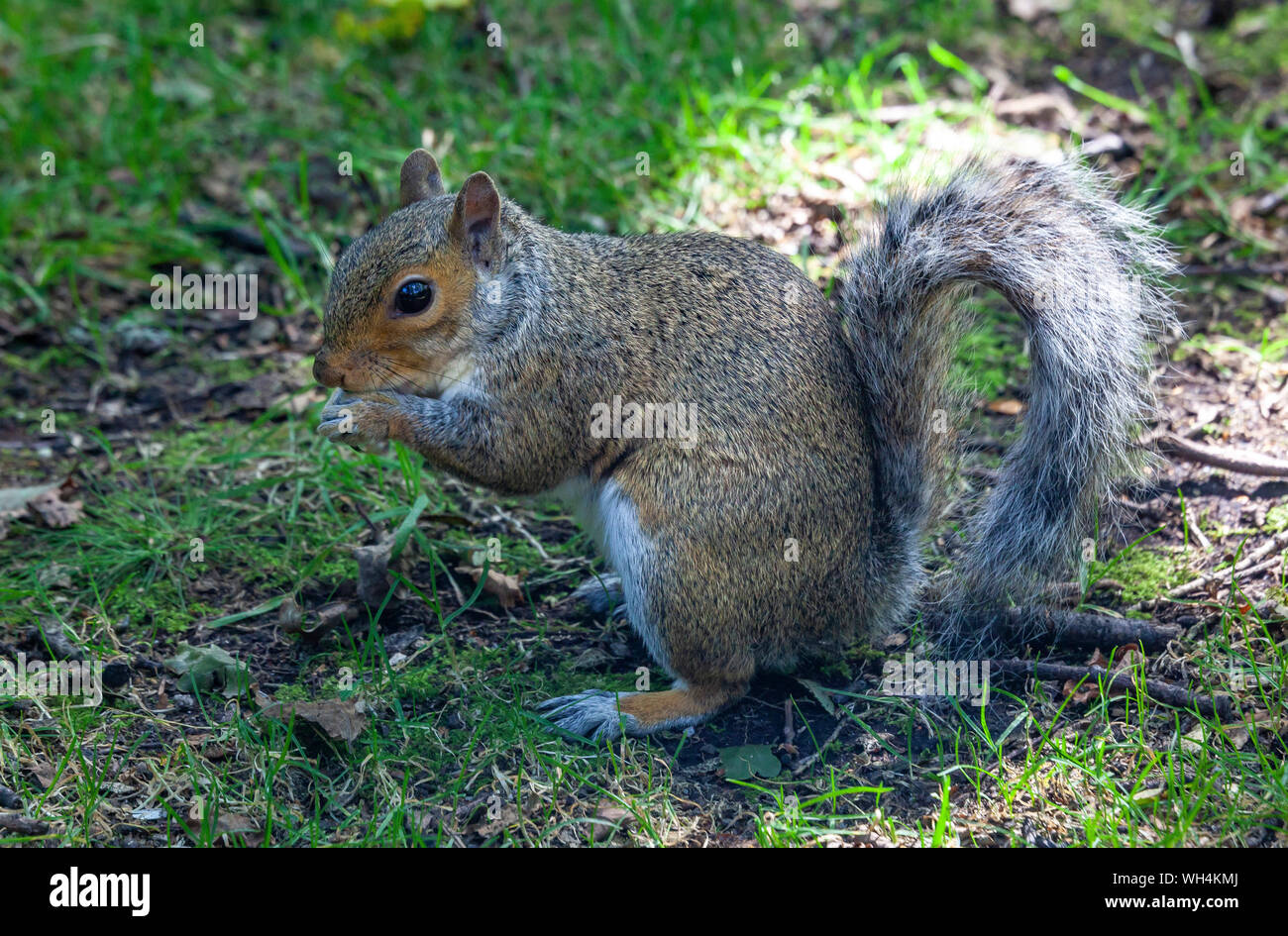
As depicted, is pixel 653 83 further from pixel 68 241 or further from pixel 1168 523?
pixel 1168 523

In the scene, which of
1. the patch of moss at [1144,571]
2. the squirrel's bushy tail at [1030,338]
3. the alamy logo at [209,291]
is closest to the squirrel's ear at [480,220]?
the squirrel's bushy tail at [1030,338]

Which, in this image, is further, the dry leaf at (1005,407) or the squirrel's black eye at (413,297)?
the dry leaf at (1005,407)

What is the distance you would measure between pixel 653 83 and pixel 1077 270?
2.90 metres

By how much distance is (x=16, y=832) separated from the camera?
2592mm

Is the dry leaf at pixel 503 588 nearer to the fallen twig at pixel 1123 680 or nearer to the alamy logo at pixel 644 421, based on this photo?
the alamy logo at pixel 644 421

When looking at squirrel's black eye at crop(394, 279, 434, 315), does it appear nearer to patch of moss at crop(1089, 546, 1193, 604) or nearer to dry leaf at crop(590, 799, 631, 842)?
dry leaf at crop(590, 799, 631, 842)

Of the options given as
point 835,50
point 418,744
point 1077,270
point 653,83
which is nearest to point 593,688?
point 418,744

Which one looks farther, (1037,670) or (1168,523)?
(1168,523)

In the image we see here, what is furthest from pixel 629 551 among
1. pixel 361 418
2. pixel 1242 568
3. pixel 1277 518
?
pixel 1277 518

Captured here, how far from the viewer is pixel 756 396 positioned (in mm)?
2916

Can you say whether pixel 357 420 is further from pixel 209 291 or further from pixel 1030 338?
pixel 209 291

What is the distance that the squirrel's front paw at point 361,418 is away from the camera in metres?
2.94
